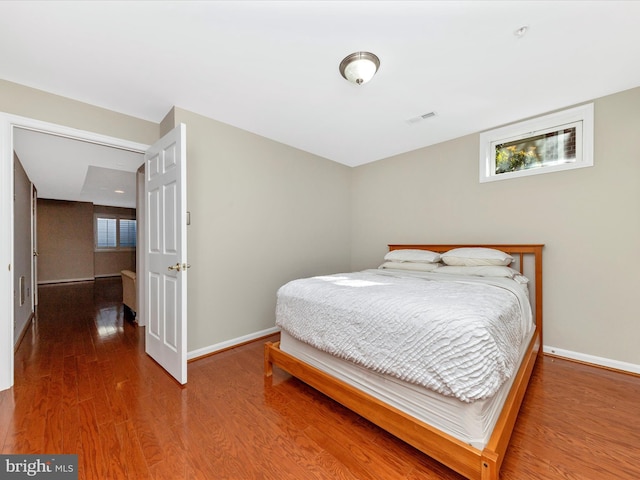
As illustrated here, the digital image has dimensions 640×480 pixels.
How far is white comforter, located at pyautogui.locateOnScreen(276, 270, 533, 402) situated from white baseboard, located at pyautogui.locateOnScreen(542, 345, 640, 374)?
125 centimetres

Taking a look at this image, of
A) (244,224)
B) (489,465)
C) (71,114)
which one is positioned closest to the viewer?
(489,465)

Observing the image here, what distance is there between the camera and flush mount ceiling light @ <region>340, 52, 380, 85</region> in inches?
72.6

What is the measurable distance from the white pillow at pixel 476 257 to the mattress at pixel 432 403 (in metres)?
1.37

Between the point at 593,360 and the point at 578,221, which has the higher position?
the point at 578,221

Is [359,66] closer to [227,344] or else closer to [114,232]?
[227,344]

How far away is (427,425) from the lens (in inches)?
51.8

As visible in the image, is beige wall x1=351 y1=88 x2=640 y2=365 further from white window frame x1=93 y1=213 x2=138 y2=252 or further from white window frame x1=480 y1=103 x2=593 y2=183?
white window frame x1=93 y1=213 x2=138 y2=252

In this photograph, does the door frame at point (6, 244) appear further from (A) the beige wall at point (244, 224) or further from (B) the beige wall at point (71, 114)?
(A) the beige wall at point (244, 224)

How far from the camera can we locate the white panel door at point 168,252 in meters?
2.13

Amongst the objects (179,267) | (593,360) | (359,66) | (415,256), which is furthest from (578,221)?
(179,267)

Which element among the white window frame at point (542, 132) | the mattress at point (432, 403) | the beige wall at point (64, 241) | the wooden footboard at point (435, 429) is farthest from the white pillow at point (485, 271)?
the beige wall at point (64, 241)

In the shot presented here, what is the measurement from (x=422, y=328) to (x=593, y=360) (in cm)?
243

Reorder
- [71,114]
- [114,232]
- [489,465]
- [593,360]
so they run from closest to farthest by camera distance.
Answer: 1. [489,465]
2. [71,114]
3. [593,360]
4. [114,232]

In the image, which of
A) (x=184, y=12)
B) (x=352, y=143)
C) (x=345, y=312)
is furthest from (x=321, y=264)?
(x=184, y=12)
